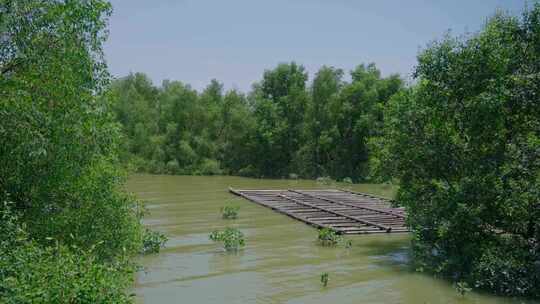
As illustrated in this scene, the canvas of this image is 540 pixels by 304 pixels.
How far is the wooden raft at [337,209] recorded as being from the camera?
846 inches

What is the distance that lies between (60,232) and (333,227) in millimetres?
12108

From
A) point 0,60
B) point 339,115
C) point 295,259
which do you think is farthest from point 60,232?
point 339,115

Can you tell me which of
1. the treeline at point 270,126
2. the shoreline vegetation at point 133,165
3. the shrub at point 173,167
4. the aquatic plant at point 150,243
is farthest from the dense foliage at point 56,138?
the shrub at point 173,167

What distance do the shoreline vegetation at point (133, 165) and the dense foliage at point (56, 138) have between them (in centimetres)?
3

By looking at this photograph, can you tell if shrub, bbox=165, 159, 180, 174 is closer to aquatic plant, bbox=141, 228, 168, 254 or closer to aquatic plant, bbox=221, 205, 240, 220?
aquatic plant, bbox=221, 205, 240, 220

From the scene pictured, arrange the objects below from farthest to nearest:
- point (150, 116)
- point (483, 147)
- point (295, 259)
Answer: point (150, 116)
point (295, 259)
point (483, 147)

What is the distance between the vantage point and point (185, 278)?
14203mm

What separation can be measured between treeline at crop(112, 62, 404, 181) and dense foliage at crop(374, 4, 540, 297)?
32.7 meters

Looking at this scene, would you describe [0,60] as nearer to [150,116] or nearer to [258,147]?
[258,147]

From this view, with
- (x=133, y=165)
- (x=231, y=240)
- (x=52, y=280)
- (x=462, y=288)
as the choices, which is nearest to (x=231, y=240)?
(x=231, y=240)

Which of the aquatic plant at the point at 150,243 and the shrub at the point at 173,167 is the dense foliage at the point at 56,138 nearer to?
the aquatic plant at the point at 150,243

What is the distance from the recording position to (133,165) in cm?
1550

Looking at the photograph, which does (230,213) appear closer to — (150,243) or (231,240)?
(231,240)

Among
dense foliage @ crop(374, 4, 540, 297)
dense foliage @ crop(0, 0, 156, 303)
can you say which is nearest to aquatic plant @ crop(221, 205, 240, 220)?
dense foliage @ crop(374, 4, 540, 297)
